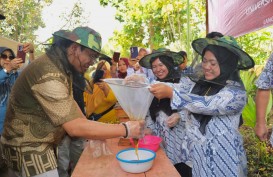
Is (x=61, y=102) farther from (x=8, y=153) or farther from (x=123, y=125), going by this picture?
(x=8, y=153)

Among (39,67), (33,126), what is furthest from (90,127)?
(39,67)

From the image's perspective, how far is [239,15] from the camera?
3154 mm

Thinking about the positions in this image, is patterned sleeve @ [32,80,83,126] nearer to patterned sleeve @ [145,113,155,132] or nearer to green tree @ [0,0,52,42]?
patterned sleeve @ [145,113,155,132]

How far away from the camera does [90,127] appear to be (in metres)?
1.91

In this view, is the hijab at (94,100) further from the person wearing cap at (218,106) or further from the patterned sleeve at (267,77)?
the patterned sleeve at (267,77)

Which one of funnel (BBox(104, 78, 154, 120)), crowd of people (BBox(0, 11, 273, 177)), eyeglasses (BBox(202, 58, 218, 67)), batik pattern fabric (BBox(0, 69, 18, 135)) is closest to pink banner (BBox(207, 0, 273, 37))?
crowd of people (BBox(0, 11, 273, 177))

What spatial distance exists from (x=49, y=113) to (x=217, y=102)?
48.3 inches

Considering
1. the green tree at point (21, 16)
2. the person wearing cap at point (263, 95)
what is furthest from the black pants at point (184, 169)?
the green tree at point (21, 16)

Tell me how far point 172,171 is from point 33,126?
3.44 ft

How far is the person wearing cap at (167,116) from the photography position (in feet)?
9.29

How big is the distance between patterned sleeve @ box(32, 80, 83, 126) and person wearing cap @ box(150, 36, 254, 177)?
0.68m

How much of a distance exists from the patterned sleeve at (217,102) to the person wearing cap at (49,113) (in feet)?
1.39

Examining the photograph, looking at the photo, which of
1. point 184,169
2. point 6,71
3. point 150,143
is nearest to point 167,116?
point 150,143

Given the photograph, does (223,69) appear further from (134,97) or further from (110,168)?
(110,168)
